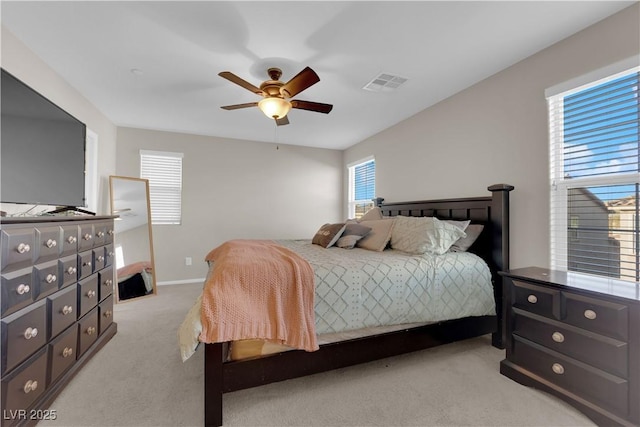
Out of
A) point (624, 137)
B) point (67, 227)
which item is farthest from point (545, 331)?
point (67, 227)

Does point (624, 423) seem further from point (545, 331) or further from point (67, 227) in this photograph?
point (67, 227)

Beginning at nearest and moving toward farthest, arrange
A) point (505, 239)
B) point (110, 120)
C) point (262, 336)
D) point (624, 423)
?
point (624, 423), point (262, 336), point (505, 239), point (110, 120)

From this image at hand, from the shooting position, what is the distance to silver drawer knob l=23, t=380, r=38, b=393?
4.41 feet

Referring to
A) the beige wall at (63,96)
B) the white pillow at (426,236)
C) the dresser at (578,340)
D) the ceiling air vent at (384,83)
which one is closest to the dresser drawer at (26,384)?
the beige wall at (63,96)

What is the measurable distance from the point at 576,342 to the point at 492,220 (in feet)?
3.74

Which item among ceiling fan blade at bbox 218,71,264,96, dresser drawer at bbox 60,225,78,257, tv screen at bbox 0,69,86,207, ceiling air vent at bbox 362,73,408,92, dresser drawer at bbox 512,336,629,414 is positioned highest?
ceiling air vent at bbox 362,73,408,92

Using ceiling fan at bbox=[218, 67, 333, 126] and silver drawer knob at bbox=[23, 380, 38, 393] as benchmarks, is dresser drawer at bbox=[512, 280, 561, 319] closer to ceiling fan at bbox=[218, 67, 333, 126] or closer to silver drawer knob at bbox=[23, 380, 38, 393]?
ceiling fan at bbox=[218, 67, 333, 126]

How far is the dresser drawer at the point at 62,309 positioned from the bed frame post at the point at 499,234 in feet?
10.2

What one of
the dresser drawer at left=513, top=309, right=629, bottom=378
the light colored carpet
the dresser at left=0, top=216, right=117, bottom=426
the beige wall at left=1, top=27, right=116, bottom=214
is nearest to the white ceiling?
the beige wall at left=1, top=27, right=116, bottom=214

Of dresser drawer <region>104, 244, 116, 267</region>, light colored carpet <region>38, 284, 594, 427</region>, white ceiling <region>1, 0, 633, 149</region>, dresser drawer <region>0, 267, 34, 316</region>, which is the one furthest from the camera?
dresser drawer <region>104, 244, 116, 267</region>

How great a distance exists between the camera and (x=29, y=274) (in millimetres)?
1379

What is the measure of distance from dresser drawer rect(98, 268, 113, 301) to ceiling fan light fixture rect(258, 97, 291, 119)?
1.96 m

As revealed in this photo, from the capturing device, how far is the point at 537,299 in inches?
67.7

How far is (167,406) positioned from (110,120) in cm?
398
